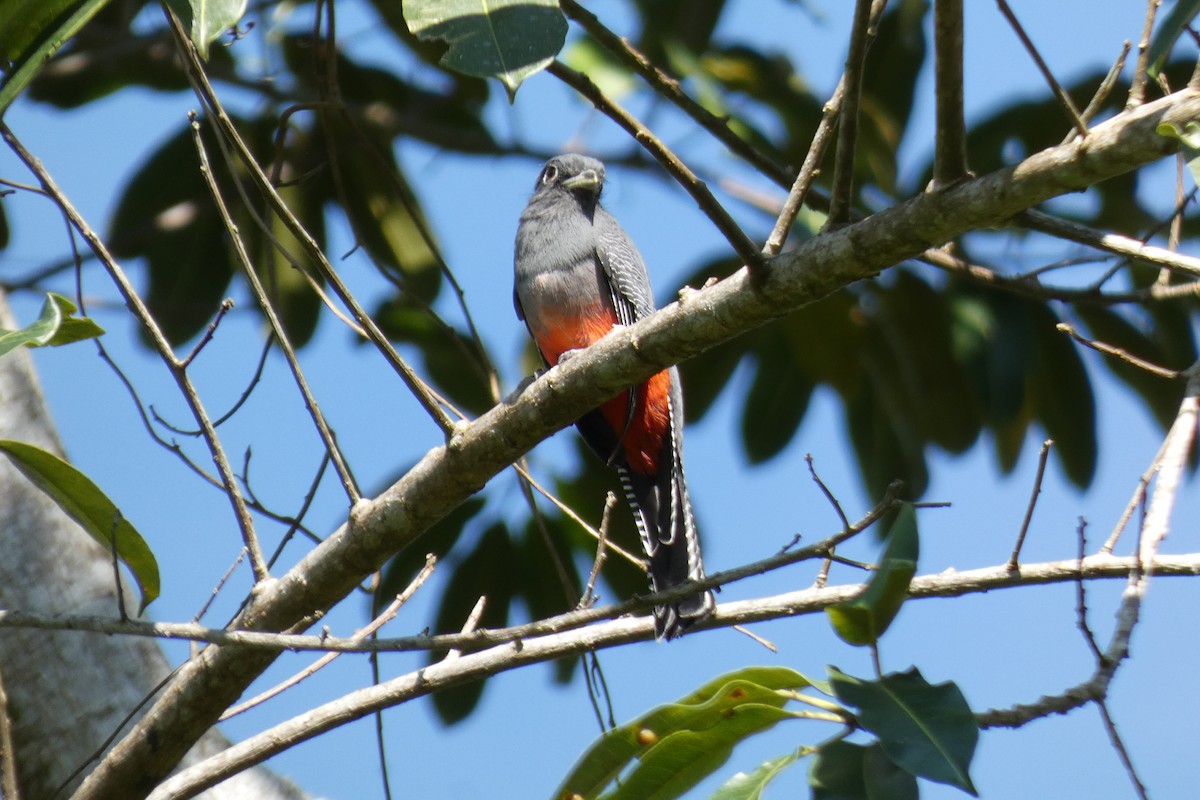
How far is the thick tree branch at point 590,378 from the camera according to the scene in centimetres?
216

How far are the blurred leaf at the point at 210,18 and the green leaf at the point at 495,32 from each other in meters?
0.36

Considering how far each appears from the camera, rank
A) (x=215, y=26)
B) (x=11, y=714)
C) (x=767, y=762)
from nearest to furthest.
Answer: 1. (x=767, y=762)
2. (x=215, y=26)
3. (x=11, y=714)

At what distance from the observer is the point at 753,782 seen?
2.12 metres

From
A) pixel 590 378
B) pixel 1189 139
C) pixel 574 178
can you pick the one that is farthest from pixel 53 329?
pixel 574 178

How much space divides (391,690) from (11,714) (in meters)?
1.46

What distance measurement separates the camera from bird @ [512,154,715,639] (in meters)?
4.53

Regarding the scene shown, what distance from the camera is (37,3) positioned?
227cm

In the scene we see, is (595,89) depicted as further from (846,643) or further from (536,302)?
(536,302)

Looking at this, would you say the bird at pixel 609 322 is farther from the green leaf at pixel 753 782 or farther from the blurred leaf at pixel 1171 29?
the blurred leaf at pixel 1171 29

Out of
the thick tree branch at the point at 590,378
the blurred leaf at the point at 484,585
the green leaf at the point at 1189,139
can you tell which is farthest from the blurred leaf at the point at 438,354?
the green leaf at the point at 1189,139

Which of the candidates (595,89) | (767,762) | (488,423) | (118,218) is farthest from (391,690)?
(118,218)

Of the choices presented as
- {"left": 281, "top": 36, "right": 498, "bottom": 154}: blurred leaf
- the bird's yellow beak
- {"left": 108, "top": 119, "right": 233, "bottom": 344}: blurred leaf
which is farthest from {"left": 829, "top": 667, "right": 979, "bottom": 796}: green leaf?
{"left": 108, "top": 119, "right": 233, "bottom": 344}: blurred leaf

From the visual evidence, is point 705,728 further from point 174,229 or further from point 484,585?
point 174,229

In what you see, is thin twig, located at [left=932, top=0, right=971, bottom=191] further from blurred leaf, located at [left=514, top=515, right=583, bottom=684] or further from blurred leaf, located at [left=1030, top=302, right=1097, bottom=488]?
blurred leaf, located at [left=1030, top=302, right=1097, bottom=488]
